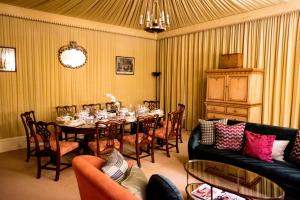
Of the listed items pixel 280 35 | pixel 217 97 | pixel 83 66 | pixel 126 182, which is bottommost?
pixel 126 182

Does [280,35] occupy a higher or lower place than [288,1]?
lower

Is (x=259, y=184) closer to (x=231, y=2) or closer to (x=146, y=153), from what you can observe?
(x=146, y=153)

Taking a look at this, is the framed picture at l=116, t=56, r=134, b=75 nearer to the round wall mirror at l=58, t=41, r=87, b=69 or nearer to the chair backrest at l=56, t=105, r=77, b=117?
the round wall mirror at l=58, t=41, r=87, b=69

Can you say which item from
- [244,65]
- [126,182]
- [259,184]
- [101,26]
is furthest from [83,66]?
[259,184]

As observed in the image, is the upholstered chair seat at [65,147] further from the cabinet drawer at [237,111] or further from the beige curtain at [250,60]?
the beige curtain at [250,60]

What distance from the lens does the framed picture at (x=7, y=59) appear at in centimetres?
499

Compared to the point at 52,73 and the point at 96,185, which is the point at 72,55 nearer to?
the point at 52,73

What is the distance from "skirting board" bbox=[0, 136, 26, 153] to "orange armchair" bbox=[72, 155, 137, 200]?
3786 mm

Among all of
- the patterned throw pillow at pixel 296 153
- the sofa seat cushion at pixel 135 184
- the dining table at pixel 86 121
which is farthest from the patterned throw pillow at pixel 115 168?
the patterned throw pillow at pixel 296 153

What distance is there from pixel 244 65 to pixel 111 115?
134 inches

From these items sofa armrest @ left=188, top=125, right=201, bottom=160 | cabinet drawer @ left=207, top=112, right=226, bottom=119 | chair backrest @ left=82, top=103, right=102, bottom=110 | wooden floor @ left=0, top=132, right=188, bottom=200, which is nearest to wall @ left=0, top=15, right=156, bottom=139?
chair backrest @ left=82, top=103, right=102, bottom=110

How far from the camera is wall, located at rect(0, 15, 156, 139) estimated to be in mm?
5141

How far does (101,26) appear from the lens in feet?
21.0

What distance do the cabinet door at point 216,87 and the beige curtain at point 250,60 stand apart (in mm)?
694
